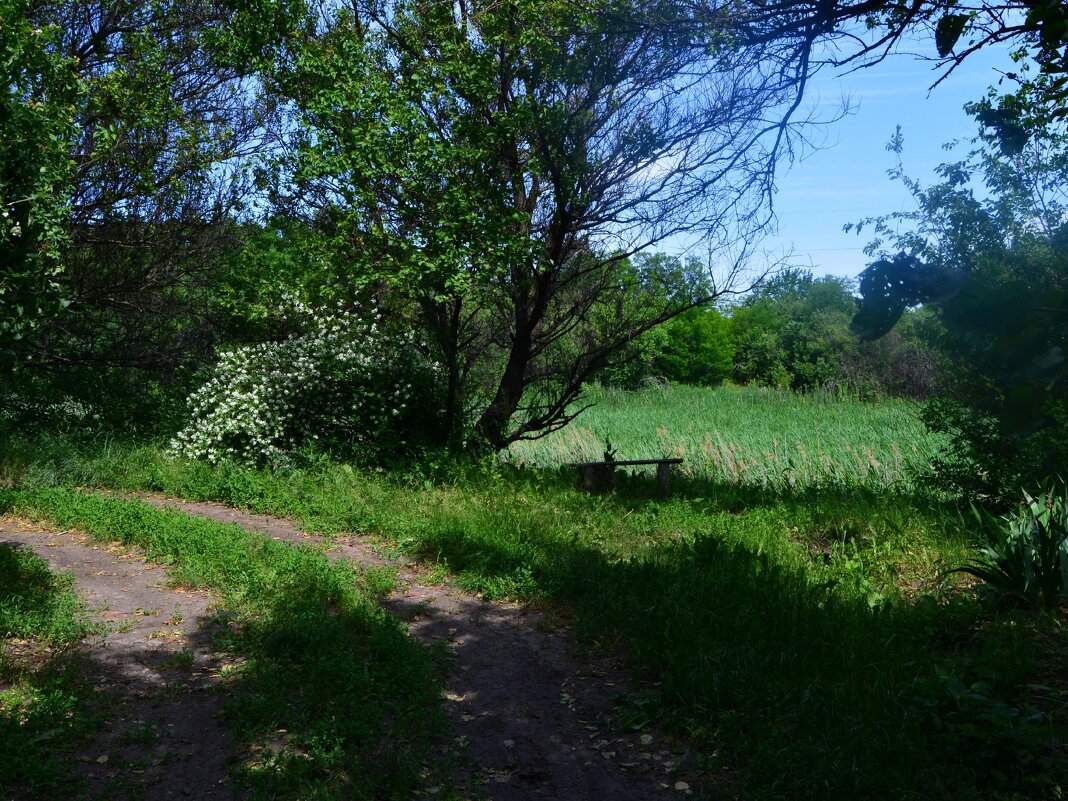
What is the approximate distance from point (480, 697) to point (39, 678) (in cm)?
227

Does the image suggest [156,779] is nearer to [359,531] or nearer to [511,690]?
[511,690]

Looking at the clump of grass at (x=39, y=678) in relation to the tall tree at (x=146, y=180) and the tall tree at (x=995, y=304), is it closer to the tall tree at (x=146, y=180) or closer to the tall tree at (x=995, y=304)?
the tall tree at (x=995, y=304)

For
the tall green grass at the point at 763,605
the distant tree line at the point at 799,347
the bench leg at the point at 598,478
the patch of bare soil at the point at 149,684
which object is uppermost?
the distant tree line at the point at 799,347

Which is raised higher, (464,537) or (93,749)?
(464,537)

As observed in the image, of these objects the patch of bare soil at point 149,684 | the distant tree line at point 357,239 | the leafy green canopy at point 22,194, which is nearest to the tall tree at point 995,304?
the distant tree line at point 357,239

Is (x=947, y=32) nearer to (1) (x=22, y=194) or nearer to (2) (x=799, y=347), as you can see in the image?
(1) (x=22, y=194)

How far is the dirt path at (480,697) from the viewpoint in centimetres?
378

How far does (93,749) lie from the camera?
3.84 m

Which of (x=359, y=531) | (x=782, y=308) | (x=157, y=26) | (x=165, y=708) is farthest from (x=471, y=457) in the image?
(x=157, y=26)

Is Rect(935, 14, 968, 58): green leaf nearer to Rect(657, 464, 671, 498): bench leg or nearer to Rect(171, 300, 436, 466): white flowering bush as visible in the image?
Rect(657, 464, 671, 498): bench leg

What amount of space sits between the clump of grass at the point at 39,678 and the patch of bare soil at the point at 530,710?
69.9 inches

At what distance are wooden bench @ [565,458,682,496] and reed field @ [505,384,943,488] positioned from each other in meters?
1.22

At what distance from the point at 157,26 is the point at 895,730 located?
11716 mm

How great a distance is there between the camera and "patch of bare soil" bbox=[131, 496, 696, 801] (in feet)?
12.4
